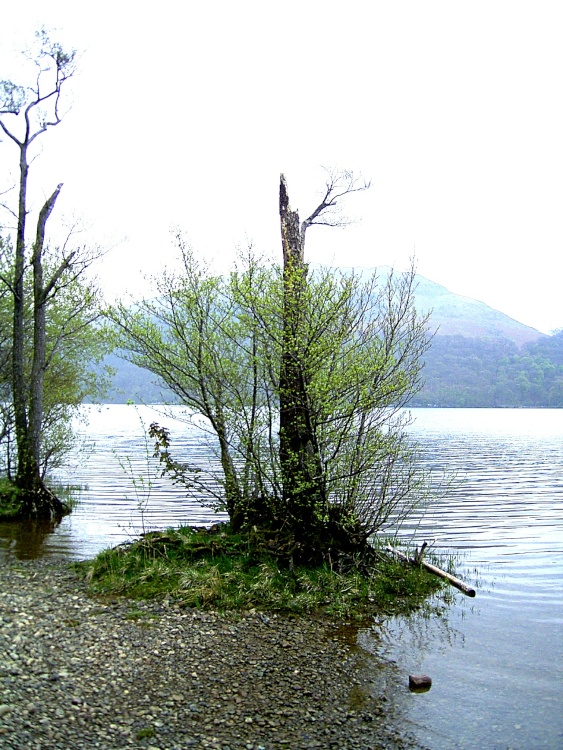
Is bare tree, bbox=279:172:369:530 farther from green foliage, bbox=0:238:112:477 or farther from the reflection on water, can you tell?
green foliage, bbox=0:238:112:477

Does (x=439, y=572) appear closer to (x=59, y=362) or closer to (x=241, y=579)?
(x=241, y=579)

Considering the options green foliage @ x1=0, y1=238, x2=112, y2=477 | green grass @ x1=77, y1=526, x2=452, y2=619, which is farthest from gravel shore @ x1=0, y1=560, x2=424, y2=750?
green foliage @ x1=0, y1=238, x2=112, y2=477

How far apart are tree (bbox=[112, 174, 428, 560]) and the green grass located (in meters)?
0.67

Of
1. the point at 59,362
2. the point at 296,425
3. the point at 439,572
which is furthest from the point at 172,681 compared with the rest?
the point at 59,362

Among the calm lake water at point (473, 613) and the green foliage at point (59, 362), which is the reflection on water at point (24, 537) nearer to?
the calm lake water at point (473, 613)

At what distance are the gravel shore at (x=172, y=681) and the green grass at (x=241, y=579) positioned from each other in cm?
51

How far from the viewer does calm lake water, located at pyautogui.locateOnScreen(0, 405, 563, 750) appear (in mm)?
Result: 8531

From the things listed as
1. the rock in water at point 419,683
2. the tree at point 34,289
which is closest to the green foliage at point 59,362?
the tree at point 34,289

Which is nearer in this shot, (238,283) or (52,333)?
(238,283)

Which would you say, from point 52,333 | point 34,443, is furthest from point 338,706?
point 52,333

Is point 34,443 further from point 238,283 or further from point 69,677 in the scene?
point 69,677

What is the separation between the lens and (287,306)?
Answer: 43.0 ft

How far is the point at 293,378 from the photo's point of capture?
1327cm

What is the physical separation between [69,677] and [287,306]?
24.8ft
